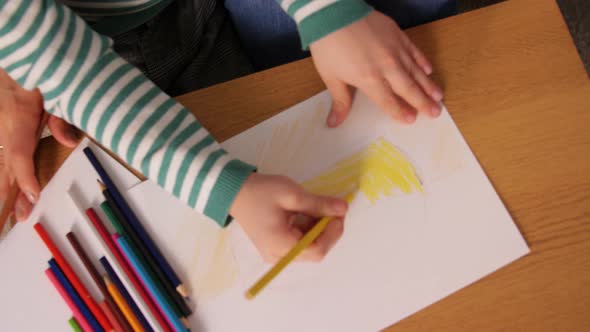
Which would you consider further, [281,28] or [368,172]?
[281,28]

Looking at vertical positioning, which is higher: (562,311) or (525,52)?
(525,52)

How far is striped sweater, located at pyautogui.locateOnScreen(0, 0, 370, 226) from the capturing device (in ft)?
1.35

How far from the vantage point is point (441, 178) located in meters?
0.43

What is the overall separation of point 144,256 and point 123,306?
0.05 metres

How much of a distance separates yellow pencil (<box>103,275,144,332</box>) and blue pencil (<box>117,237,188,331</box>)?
27 millimetres

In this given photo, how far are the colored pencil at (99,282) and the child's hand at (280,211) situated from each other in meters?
0.14

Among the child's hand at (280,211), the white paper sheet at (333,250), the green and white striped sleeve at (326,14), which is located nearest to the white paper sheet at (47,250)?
the white paper sheet at (333,250)

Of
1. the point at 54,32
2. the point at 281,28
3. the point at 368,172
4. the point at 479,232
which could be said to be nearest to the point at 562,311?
the point at 479,232

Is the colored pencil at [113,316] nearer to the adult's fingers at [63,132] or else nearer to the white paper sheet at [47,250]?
the white paper sheet at [47,250]

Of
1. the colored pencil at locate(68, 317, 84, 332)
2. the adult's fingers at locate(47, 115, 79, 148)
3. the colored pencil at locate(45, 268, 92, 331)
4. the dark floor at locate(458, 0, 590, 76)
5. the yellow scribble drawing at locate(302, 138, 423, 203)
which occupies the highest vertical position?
the adult's fingers at locate(47, 115, 79, 148)

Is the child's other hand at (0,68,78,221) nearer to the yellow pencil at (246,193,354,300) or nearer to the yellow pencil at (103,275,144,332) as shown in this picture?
the yellow pencil at (103,275,144,332)

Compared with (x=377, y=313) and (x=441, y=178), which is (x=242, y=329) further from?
(x=441, y=178)

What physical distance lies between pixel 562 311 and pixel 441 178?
0.51ft

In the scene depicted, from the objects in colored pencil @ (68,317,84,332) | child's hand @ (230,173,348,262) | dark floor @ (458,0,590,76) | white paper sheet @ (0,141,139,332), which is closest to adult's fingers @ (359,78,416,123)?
child's hand @ (230,173,348,262)
